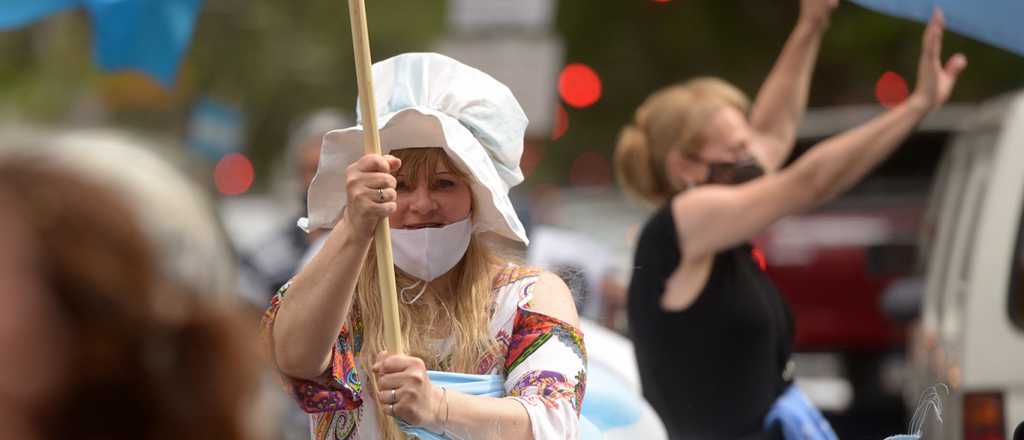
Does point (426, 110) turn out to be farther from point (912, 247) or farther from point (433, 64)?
point (912, 247)

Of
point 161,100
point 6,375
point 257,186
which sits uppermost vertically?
point 6,375

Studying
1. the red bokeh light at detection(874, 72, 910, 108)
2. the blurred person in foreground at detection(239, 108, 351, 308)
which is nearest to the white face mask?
the blurred person in foreground at detection(239, 108, 351, 308)

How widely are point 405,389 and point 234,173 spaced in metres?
25.8

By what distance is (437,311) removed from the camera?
9.95ft

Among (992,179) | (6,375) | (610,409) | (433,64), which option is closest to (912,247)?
(992,179)

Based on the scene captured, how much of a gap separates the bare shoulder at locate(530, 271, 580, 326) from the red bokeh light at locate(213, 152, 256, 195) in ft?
75.5

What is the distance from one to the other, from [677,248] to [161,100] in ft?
76.9

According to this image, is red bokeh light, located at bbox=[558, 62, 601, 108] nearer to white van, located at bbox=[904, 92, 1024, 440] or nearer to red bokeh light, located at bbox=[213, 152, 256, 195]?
red bokeh light, located at bbox=[213, 152, 256, 195]

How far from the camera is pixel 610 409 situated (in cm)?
397

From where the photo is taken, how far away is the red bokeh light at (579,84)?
19250mm

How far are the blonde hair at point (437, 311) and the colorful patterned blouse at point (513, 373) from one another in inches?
0.9

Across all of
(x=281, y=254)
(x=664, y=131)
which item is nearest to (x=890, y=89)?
(x=281, y=254)

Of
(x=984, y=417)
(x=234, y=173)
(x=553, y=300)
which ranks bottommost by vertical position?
(x=234, y=173)

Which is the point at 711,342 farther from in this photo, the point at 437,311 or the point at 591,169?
the point at 591,169
